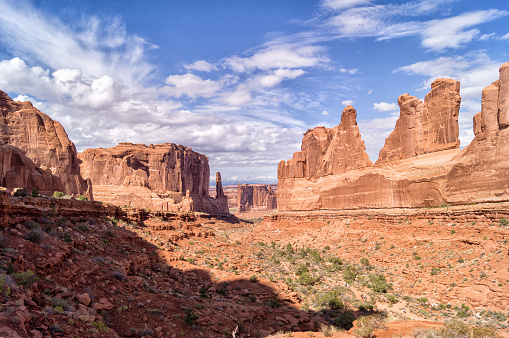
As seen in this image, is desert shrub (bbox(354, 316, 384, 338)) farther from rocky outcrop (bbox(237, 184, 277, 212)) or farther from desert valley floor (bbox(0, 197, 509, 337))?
rocky outcrop (bbox(237, 184, 277, 212))

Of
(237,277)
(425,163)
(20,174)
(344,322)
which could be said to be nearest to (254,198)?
(425,163)

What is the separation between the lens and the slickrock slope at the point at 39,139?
1319 inches

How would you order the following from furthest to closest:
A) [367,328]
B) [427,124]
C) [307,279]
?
[427,124] < [307,279] < [367,328]

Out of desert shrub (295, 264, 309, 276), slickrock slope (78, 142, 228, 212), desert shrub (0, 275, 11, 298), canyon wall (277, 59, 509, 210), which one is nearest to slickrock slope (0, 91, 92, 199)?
desert shrub (295, 264, 309, 276)

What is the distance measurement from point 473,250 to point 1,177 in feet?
93.2

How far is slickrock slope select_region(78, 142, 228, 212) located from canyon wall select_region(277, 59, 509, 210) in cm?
4092

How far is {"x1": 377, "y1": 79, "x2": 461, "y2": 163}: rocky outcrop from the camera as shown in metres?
27.9

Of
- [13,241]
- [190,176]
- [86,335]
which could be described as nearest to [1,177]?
[13,241]

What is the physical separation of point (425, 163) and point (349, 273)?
491 inches

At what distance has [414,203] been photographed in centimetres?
2959

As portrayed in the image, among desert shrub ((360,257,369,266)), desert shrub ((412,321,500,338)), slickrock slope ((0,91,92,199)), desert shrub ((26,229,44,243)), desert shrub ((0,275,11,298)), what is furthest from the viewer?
slickrock slope ((0,91,92,199))

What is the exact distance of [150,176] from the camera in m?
86.9

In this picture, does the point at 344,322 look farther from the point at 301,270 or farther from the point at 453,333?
the point at 301,270

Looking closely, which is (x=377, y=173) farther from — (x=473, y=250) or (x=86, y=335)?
(x=86, y=335)
